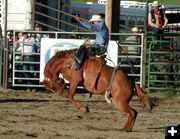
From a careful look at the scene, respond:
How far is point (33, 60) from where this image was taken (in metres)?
17.7

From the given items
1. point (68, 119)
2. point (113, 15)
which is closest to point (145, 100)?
point (68, 119)

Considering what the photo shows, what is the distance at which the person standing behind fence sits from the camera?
1755 centimetres

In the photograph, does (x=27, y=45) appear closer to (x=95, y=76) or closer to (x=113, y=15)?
(x=113, y=15)

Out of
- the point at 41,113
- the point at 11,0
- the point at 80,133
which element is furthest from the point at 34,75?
A: the point at 80,133

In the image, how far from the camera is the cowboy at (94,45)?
1105 cm

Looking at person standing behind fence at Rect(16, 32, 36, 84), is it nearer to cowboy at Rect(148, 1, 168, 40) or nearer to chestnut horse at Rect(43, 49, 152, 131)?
cowboy at Rect(148, 1, 168, 40)

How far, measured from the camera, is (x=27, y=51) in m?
17.6

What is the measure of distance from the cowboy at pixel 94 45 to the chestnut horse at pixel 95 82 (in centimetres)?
12

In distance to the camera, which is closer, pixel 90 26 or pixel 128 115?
pixel 128 115

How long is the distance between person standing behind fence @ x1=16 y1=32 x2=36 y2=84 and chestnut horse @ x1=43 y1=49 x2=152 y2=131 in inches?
233

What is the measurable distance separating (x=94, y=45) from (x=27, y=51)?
6379 millimetres

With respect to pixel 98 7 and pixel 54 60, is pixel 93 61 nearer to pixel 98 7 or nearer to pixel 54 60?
pixel 54 60

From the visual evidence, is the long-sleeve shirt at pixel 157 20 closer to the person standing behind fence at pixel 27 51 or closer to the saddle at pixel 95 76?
the person standing behind fence at pixel 27 51

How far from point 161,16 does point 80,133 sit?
9.07 meters
